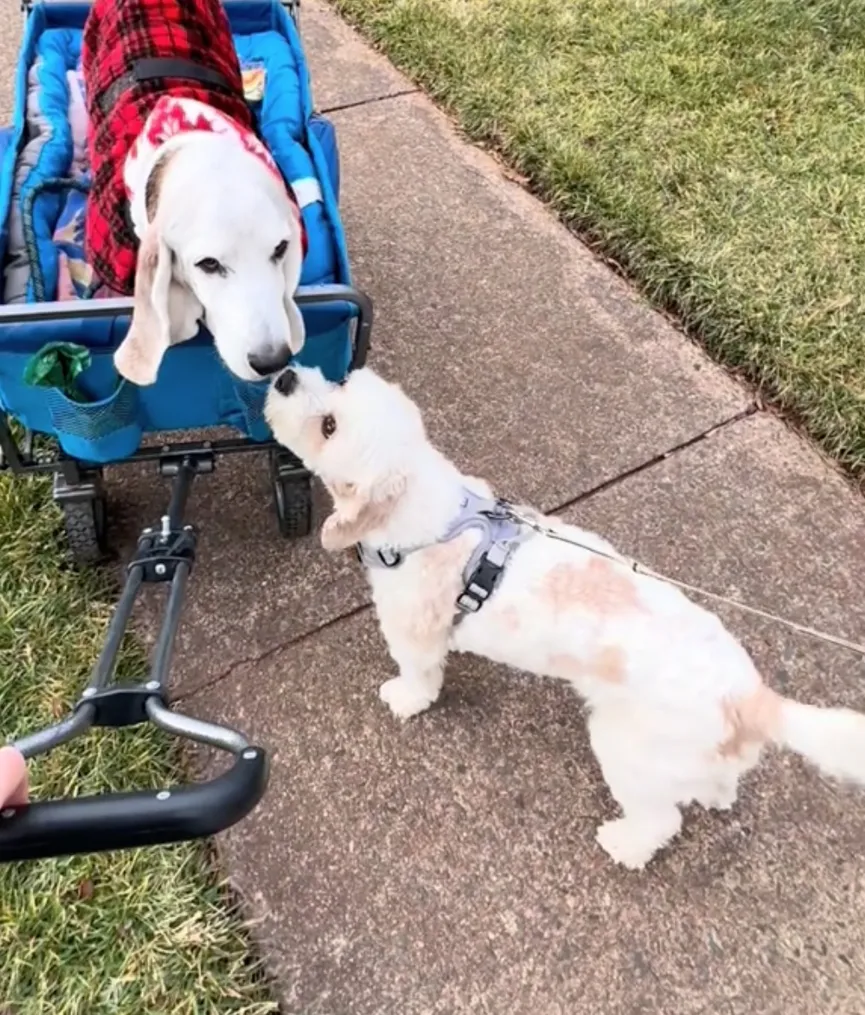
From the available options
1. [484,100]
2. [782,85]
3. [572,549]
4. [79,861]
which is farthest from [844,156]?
[79,861]

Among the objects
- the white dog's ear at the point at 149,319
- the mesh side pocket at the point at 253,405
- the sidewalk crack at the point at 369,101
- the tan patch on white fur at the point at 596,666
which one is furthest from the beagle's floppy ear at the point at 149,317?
the sidewalk crack at the point at 369,101

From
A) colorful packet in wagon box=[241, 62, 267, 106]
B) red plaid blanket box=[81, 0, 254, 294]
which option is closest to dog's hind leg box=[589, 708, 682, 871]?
red plaid blanket box=[81, 0, 254, 294]

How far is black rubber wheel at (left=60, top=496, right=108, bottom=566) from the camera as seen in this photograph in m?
2.65

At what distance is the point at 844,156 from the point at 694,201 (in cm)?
83

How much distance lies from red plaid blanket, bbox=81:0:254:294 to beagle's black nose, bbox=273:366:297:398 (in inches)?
22.1

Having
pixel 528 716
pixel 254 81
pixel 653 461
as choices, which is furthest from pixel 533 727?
pixel 254 81

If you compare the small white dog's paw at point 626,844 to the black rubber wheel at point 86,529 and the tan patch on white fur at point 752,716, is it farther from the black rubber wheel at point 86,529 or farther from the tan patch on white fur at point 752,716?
the black rubber wheel at point 86,529

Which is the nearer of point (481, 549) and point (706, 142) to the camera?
point (481, 549)

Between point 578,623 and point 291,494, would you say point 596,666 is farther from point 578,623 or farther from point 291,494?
point 291,494

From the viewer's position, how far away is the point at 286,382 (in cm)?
214

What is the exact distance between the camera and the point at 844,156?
437 centimetres

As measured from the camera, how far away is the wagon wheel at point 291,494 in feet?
8.75

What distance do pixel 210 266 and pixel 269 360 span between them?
0.82 feet

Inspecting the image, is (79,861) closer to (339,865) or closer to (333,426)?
(339,865)
